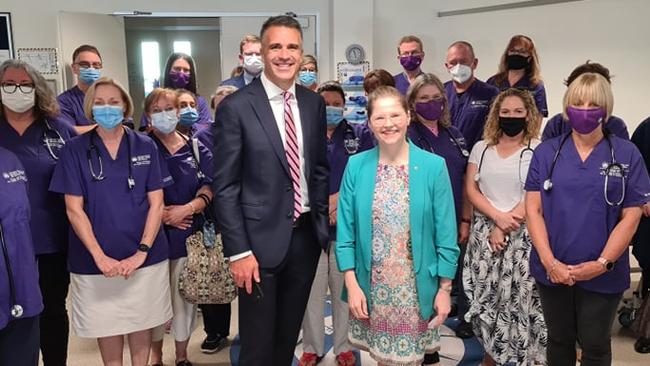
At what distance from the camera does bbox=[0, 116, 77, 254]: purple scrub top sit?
233 centimetres

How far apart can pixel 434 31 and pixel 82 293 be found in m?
4.56

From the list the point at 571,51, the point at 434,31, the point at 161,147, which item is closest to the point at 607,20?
the point at 571,51

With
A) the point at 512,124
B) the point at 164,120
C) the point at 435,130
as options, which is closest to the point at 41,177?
the point at 164,120

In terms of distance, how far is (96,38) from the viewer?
5484 mm

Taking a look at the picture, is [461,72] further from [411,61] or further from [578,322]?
[578,322]

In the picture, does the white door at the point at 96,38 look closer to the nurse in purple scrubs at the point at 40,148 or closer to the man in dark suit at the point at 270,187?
the nurse in purple scrubs at the point at 40,148

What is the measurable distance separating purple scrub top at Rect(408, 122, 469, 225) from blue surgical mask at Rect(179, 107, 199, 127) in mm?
1238

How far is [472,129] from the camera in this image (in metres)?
3.43

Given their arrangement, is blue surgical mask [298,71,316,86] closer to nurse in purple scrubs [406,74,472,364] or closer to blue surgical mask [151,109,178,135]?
nurse in purple scrubs [406,74,472,364]

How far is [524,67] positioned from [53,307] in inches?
123

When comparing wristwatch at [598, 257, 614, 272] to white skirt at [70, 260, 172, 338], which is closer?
wristwatch at [598, 257, 614, 272]

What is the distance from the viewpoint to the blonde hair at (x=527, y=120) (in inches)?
105

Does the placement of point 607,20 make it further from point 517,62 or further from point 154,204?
point 154,204

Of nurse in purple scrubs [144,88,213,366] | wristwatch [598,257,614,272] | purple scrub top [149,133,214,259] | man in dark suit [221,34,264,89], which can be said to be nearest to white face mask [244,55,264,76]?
man in dark suit [221,34,264,89]
